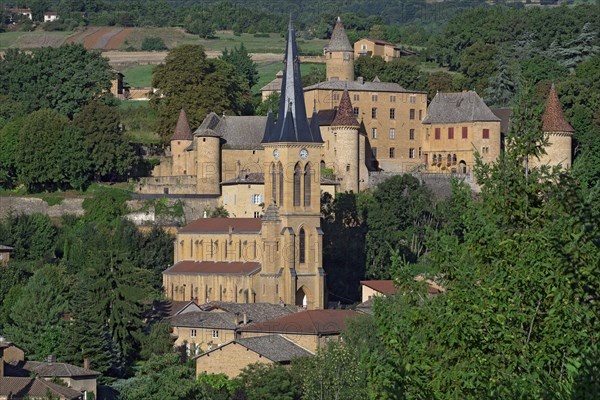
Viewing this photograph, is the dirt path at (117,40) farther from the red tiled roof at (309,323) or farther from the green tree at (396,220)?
the red tiled roof at (309,323)

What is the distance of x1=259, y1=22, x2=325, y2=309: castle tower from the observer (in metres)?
61.9

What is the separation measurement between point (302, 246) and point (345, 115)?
1358 centimetres

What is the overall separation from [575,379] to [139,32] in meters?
103

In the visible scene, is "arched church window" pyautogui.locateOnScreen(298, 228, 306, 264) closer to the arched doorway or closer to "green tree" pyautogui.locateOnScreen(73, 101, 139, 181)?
the arched doorway

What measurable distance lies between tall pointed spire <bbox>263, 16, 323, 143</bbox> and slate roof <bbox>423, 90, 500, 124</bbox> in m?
15.3

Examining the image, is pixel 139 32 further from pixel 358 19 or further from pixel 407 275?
pixel 407 275

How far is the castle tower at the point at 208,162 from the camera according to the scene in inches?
2864

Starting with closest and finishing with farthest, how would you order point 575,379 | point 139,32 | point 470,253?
1. point 575,379
2. point 470,253
3. point 139,32

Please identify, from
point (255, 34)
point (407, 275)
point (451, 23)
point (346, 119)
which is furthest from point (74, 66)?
point (407, 275)

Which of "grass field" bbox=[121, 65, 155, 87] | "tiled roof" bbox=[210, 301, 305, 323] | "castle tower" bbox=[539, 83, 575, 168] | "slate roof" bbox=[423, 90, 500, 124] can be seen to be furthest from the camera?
"grass field" bbox=[121, 65, 155, 87]

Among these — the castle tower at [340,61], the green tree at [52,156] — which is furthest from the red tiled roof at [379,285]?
the castle tower at [340,61]

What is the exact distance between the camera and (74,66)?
3337 inches

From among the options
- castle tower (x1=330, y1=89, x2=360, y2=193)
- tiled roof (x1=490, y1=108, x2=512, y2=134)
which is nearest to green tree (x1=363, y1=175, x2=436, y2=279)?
castle tower (x1=330, y1=89, x2=360, y2=193)

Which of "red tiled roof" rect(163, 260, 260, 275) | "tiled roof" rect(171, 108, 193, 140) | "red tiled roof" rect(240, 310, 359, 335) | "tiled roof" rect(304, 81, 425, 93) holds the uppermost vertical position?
"tiled roof" rect(304, 81, 425, 93)
